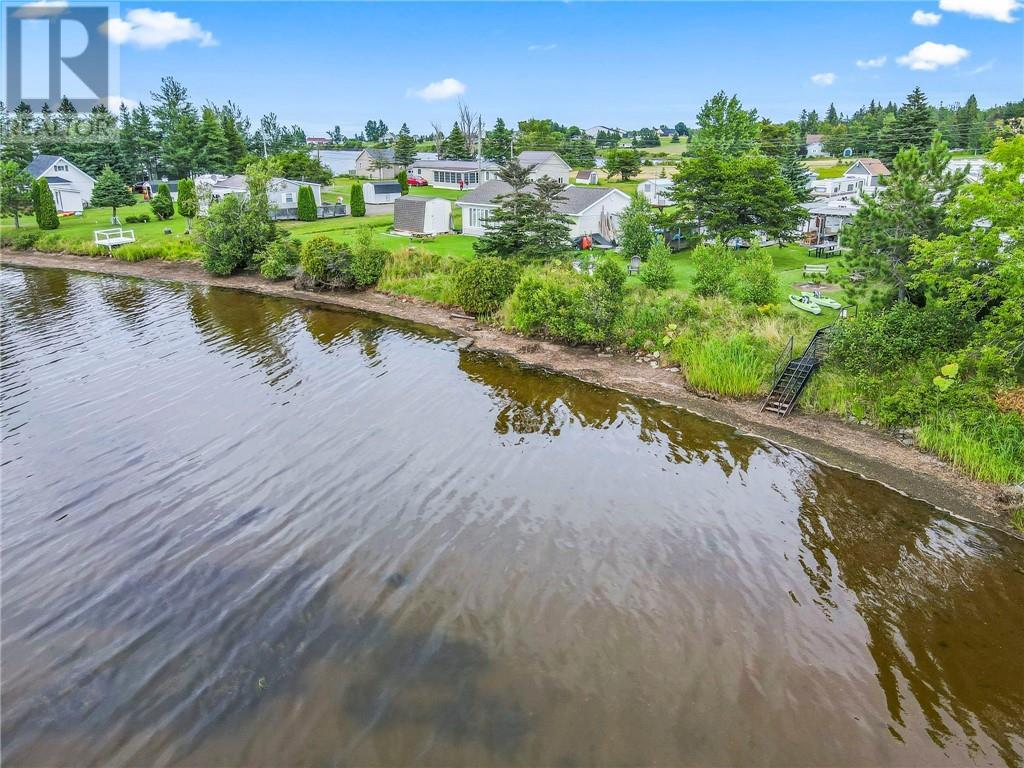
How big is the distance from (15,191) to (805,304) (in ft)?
184

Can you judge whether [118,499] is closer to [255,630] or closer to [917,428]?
[255,630]

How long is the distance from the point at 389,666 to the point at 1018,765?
864cm

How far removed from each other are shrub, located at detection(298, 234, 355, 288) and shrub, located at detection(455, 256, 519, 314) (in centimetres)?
826

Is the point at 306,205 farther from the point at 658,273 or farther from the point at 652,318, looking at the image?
the point at 652,318

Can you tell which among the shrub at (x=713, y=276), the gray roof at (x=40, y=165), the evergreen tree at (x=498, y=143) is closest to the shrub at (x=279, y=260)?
the shrub at (x=713, y=276)

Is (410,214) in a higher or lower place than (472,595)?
higher

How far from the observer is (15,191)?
46.5 meters

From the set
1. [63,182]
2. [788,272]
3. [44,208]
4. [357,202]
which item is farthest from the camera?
[63,182]

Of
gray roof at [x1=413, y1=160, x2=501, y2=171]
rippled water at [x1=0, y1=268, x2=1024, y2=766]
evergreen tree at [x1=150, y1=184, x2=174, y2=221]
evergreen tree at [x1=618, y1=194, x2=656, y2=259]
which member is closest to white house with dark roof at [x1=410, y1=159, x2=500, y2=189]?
gray roof at [x1=413, y1=160, x2=501, y2=171]

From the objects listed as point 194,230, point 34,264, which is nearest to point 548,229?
point 194,230

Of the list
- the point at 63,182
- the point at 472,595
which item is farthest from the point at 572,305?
the point at 63,182

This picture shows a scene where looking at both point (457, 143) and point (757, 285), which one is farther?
point (457, 143)

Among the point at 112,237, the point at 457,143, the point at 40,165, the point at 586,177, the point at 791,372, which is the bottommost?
the point at 791,372

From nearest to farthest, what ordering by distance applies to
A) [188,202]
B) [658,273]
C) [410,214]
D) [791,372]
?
[791,372], [658,273], [188,202], [410,214]
